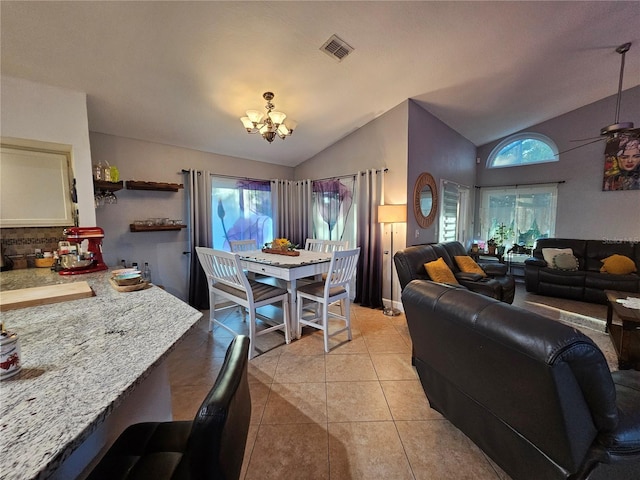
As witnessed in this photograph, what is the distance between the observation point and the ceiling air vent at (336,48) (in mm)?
2109

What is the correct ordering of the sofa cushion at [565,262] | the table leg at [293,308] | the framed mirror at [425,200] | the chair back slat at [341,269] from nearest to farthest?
1. the chair back slat at [341,269]
2. the table leg at [293,308]
3. the framed mirror at [425,200]
4. the sofa cushion at [565,262]

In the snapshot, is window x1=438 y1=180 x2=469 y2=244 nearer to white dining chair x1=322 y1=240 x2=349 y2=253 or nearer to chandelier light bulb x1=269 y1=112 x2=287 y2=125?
white dining chair x1=322 y1=240 x2=349 y2=253

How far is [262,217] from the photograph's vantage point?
437 cm

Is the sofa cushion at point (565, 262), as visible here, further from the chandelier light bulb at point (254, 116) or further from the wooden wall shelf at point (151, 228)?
the wooden wall shelf at point (151, 228)

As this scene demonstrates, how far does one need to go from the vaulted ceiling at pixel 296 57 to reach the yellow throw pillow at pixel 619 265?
8.35 feet

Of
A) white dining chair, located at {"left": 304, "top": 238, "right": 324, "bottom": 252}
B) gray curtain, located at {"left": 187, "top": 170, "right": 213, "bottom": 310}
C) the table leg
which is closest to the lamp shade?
white dining chair, located at {"left": 304, "top": 238, "right": 324, "bottom": 252}

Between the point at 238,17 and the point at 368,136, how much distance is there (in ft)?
7.81

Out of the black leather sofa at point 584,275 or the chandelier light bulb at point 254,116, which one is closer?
the chandelier light bulb at point 254,116

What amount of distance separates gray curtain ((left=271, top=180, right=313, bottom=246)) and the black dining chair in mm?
3683

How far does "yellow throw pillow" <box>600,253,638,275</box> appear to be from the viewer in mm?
3598

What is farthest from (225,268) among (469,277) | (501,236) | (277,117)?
(501,236)

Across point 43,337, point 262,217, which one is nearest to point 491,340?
point 43,337

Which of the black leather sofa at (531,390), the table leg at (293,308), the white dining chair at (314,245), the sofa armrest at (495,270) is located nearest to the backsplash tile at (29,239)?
the table leg at (293,308)

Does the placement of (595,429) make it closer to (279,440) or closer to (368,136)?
(279,440)
